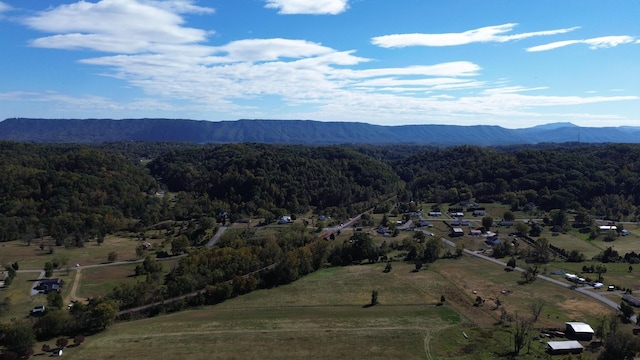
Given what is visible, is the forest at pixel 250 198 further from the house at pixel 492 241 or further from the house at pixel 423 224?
the house at pixel 423 224

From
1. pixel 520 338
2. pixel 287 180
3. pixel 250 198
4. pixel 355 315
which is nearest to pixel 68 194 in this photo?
pixel 250 198

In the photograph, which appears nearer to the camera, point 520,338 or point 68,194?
point 520,338

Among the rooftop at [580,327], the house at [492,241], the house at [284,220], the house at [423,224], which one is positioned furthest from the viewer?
the house at [284,220]

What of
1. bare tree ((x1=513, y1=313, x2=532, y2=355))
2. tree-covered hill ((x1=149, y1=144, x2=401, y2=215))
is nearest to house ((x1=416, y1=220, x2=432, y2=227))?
tree-covered hill ((x1=149, y1=144, x2=401, y2=215))

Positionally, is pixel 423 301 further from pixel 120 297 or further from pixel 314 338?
pixel 120 297

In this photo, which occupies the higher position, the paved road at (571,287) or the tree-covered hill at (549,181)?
the tree-covered hill at (549,181)

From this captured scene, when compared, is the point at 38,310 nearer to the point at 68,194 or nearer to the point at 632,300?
the point at 68,194

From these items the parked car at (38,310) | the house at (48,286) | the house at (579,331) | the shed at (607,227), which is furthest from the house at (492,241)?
the parked car at (38,310)
